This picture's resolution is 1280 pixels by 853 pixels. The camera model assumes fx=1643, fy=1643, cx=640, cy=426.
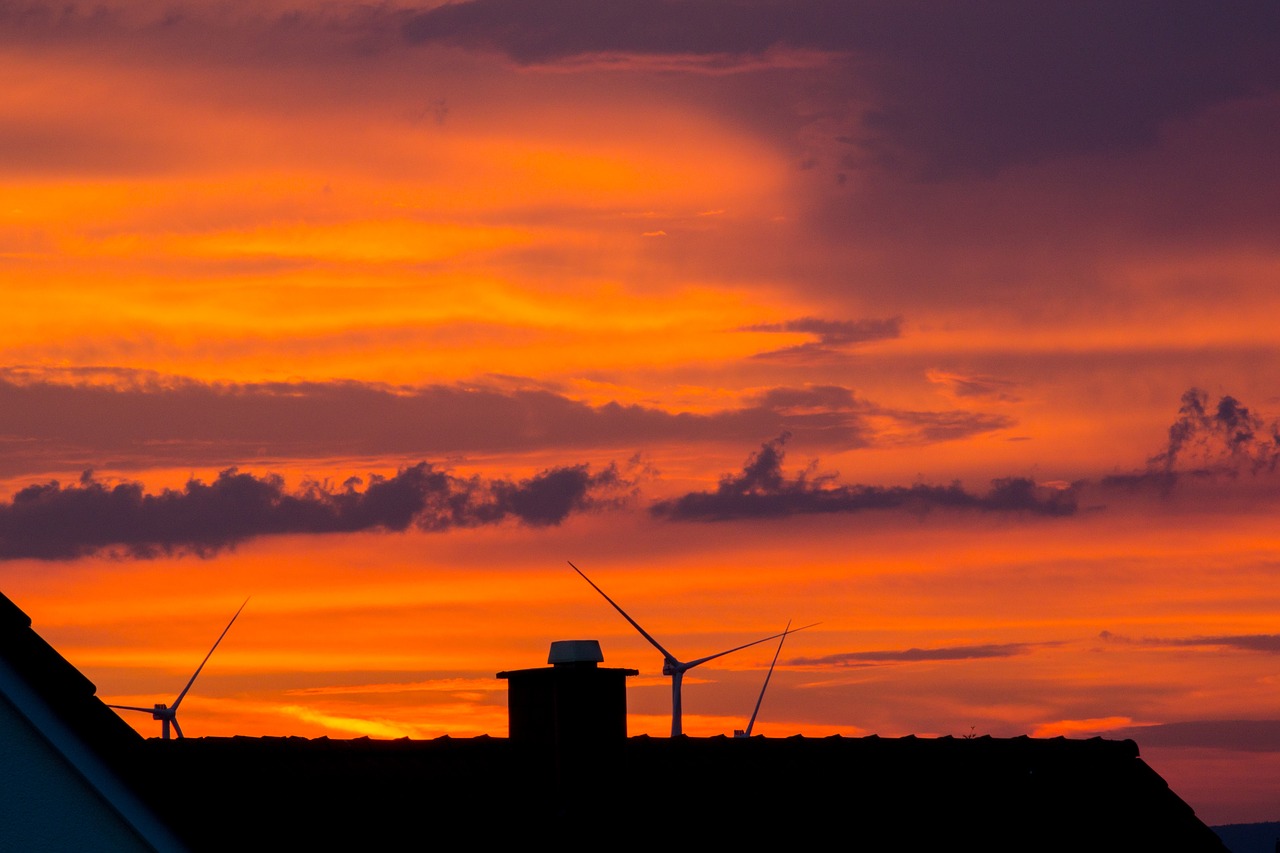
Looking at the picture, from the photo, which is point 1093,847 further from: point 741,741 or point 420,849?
point 420,849

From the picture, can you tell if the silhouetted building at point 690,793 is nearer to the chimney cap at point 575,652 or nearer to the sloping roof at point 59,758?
the chimney cap at point 575,652

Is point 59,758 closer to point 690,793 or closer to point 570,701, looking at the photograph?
point 570,701

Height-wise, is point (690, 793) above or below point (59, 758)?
below

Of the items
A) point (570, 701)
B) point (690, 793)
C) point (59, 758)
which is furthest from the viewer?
point (690, 793)

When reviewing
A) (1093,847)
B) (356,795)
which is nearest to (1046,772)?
(1093,847)

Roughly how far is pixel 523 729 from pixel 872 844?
A: 5431mm

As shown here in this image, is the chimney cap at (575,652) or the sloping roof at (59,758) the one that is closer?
the sloping roof at (59,758)

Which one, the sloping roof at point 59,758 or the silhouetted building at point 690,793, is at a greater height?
the sloping roof at point 59,758

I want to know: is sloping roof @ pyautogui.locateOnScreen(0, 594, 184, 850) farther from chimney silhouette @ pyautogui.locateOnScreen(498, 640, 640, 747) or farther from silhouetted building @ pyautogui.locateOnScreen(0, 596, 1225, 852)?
chimney silhouette @ pyautogui.locateOnScreen(498, 640, 640, 747)

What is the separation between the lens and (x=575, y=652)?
23688 mm

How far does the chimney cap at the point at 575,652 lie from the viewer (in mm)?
23625

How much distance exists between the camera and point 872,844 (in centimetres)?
2419

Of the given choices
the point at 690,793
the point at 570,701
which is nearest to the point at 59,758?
the point at 570,701

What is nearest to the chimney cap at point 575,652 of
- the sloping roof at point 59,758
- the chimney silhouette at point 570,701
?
the chimney silhouette at point 570,701
